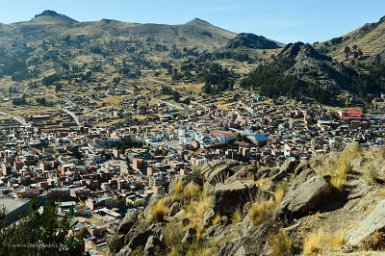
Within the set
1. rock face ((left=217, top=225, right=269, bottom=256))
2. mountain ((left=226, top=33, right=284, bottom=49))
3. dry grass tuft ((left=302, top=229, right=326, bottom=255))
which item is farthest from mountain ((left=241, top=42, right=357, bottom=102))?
dry grass tuft ((left=302, top=229, right=326, bottom=255))

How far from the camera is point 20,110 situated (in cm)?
9500

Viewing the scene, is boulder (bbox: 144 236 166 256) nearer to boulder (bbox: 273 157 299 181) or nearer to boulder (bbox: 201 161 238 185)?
boulder (bbox: 201 161 238 185)

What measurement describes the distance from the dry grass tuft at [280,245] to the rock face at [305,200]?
0.76 meters

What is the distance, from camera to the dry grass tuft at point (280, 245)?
20.9 feet

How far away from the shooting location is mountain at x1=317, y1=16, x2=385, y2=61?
115 meters

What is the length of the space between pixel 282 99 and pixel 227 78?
82.3 feet

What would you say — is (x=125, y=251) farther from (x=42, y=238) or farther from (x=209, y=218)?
(x=42, y=238)

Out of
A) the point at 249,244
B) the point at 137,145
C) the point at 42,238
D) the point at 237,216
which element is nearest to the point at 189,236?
the point at 237,216

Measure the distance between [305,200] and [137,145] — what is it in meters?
55.2

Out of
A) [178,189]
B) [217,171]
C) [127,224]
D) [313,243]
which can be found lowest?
[127,224]

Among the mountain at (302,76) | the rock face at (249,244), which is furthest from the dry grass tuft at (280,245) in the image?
the mountain at (302,76)

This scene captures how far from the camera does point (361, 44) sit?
126 m

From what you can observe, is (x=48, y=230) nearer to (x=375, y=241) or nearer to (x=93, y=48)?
(x=375, y=241)

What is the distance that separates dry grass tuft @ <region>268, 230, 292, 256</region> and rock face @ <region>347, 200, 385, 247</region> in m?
0.92
